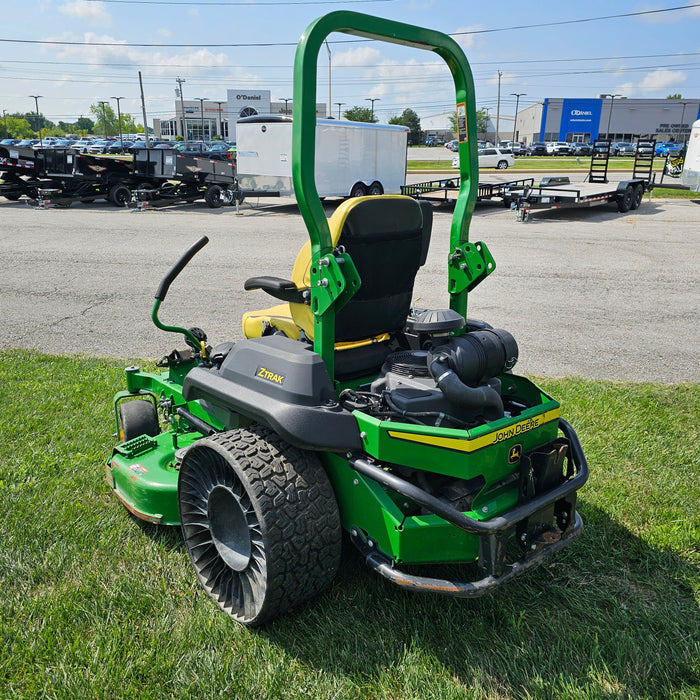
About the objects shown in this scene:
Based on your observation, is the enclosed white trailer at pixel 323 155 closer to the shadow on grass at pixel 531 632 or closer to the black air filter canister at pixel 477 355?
the black air filter canister at pixel 477 355

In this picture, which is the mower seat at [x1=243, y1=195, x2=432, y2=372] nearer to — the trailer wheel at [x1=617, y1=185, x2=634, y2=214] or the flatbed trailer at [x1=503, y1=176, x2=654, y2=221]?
the flatbed trailer at [x1=503, y1=176, x2=654, y2=221]

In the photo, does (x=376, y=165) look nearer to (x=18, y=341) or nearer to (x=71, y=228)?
(x=71, y=228)

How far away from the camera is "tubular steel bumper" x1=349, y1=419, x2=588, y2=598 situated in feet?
7.54

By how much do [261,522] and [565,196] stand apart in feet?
48.6

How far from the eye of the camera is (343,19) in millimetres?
2475

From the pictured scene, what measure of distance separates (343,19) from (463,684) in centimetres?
257

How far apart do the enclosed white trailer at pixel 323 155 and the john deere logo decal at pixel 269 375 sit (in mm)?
15178

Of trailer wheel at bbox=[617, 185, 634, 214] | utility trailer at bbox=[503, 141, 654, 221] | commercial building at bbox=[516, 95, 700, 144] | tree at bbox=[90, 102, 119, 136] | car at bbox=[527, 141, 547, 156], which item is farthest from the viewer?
tree at bbox=[90, 102, 119, 136]

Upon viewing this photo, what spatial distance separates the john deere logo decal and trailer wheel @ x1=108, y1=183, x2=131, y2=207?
59.1 ft

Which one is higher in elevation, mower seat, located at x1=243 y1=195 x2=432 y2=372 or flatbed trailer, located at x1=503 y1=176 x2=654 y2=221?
mower seat, located at x1=243 y1=195 x2=432 y2=372

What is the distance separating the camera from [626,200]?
17.9 metres

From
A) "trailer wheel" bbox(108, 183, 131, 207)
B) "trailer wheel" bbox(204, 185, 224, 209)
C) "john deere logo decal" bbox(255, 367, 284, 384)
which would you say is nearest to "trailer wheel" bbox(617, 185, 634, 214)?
"trailer wheel" bbox(204, 185, 224, 209)

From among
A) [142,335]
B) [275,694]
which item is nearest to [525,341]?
Answer: [142,335]

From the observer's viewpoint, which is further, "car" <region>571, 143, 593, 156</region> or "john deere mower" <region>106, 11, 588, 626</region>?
"car" <region>571, 143, 593, 156</region>
